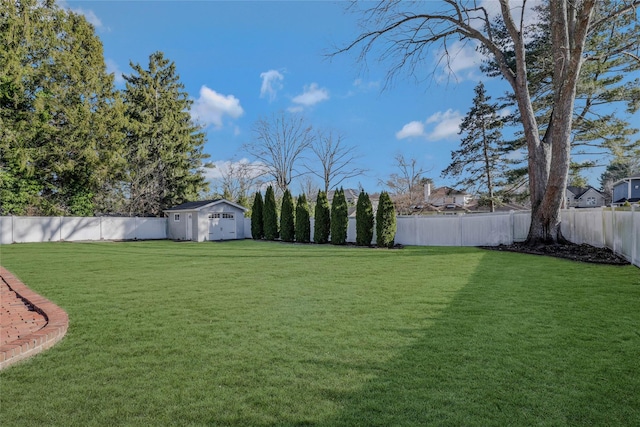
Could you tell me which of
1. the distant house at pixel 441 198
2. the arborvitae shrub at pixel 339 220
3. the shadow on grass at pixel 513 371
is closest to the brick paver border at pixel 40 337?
the shadow on grass at pixel 513 371

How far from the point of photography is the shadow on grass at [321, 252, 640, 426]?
212 cm

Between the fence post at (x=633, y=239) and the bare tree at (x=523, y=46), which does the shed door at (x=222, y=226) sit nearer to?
the bare tree at (x=523, y=46)

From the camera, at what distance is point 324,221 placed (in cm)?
1756

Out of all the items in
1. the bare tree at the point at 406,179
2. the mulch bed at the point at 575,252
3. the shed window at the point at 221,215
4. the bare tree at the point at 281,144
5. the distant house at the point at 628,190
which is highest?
the bare tree at the point at 281,144

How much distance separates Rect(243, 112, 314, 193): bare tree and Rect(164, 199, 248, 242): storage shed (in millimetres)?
8263

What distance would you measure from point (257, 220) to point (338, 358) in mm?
18580

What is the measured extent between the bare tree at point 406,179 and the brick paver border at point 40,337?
2796cm

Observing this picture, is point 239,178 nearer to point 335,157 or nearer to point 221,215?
point 335,157

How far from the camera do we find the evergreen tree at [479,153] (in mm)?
21672

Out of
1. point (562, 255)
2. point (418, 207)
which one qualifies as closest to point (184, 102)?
point (418, 207)

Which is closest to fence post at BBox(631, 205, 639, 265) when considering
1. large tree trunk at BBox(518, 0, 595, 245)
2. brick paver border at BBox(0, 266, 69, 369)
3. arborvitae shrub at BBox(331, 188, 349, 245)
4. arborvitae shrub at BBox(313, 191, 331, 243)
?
large tree trunk at BBox(518, 0, 595, 245)

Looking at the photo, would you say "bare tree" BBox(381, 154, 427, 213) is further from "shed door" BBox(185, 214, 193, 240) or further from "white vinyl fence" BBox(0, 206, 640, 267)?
"shed door" BBox(185, 214, 193, 240)

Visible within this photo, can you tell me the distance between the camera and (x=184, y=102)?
1059 inches

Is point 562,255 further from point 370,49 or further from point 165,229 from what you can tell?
point 165,229
